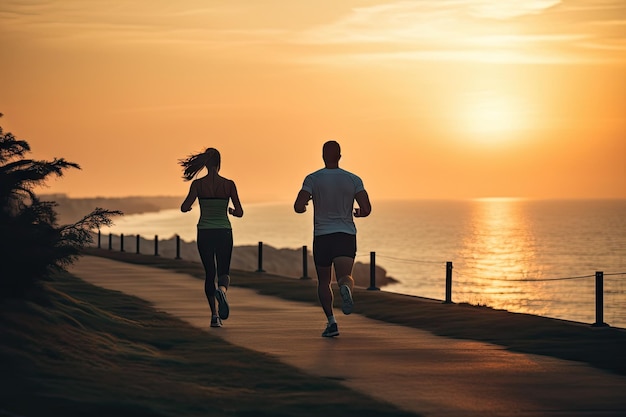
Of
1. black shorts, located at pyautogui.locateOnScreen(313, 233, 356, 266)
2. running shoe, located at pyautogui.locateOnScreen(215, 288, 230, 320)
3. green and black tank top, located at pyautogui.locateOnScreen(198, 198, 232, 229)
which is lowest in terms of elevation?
running shoe, located at pyautogui.locateOnScreen(215, 288, 230, 320)

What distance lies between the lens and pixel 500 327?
711 inches

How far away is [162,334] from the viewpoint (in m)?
16.4

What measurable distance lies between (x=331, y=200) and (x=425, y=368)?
2.96m

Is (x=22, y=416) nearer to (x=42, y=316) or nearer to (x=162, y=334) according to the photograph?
(x=42, y=316)

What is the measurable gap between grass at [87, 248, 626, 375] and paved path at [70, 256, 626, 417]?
0.45m

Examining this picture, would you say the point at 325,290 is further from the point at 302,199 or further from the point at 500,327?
the point at 500,327

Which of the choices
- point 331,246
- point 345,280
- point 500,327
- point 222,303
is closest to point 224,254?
point 222,303

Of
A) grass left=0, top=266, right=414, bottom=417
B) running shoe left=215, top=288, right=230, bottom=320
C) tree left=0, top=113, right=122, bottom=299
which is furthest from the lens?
running shoe left=215, top=288, right=230, bottom=320

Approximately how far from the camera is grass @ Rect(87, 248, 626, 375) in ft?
48.9

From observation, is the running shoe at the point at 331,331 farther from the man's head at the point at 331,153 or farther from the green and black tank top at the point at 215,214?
the man's head at the point at 331,153

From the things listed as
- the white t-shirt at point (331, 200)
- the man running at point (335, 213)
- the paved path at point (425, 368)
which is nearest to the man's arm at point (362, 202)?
the man running at point (335, 213)

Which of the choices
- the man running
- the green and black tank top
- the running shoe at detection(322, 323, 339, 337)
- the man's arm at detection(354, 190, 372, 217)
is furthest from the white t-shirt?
the green and black tank top

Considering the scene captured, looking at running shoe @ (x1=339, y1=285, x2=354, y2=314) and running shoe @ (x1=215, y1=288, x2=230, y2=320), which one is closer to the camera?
running shoe @ (x1=339, y1=285, x2=354, y2=314)

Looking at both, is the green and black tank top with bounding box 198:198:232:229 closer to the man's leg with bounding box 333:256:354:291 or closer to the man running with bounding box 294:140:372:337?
the man running with bounding box 294:140:372:337
